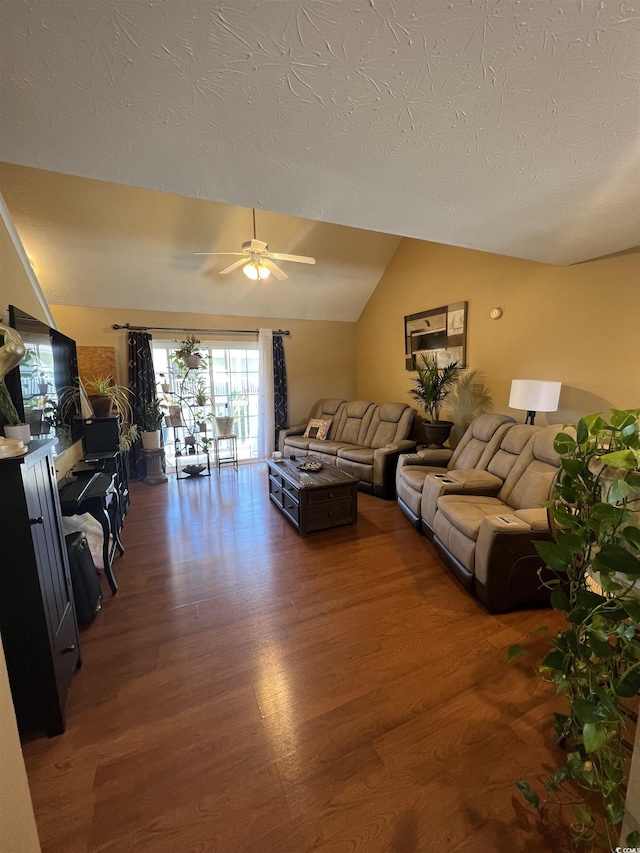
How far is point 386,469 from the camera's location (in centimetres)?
388

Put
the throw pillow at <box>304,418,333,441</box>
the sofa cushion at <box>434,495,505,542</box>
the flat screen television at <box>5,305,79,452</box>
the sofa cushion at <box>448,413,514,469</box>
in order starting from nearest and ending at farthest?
the flat screen television at <box>5,305,79,452</box>
the sofa cushion at <box>434,495,505,542</box>
the sofa cushion at <box>448,413,514,469</box>
the throw pillow at <box>304,418,333,441</box>

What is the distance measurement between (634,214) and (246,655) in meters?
3.16

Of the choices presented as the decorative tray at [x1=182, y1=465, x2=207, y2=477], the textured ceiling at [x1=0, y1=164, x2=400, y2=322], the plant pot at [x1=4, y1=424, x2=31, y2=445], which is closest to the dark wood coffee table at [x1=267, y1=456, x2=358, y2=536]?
the plant pot at [x1=4, y1=424, x2=31, y2=445]

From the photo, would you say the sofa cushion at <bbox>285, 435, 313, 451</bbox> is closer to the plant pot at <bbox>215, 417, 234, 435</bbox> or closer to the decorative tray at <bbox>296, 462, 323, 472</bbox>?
the plant pot at <bbox>215, 417, 234, 435</bbox>

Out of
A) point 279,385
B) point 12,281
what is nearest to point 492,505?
point 12,281

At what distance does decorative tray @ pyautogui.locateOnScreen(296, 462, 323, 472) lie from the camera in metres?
3.42

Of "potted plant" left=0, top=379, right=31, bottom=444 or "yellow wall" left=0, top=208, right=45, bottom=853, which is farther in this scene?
"potted plant" left=0, top=379, right=31, bottom=444

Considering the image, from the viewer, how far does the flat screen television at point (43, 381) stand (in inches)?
71.4

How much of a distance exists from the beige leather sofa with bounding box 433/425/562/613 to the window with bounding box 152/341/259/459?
373 centimetres

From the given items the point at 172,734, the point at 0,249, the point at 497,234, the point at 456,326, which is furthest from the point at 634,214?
the point at 0,249

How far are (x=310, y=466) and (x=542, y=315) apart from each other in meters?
2.67

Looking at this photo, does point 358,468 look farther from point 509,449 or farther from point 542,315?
point 542,315

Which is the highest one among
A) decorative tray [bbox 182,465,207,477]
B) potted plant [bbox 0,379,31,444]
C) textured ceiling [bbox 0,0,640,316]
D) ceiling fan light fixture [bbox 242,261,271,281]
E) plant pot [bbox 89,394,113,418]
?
ceiling fan light fixture [bbox 242,261,271,281]

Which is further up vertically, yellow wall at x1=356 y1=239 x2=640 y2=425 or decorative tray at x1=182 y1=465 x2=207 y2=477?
yellow wall at x1=356 y1=239 x2=640 y2=425
